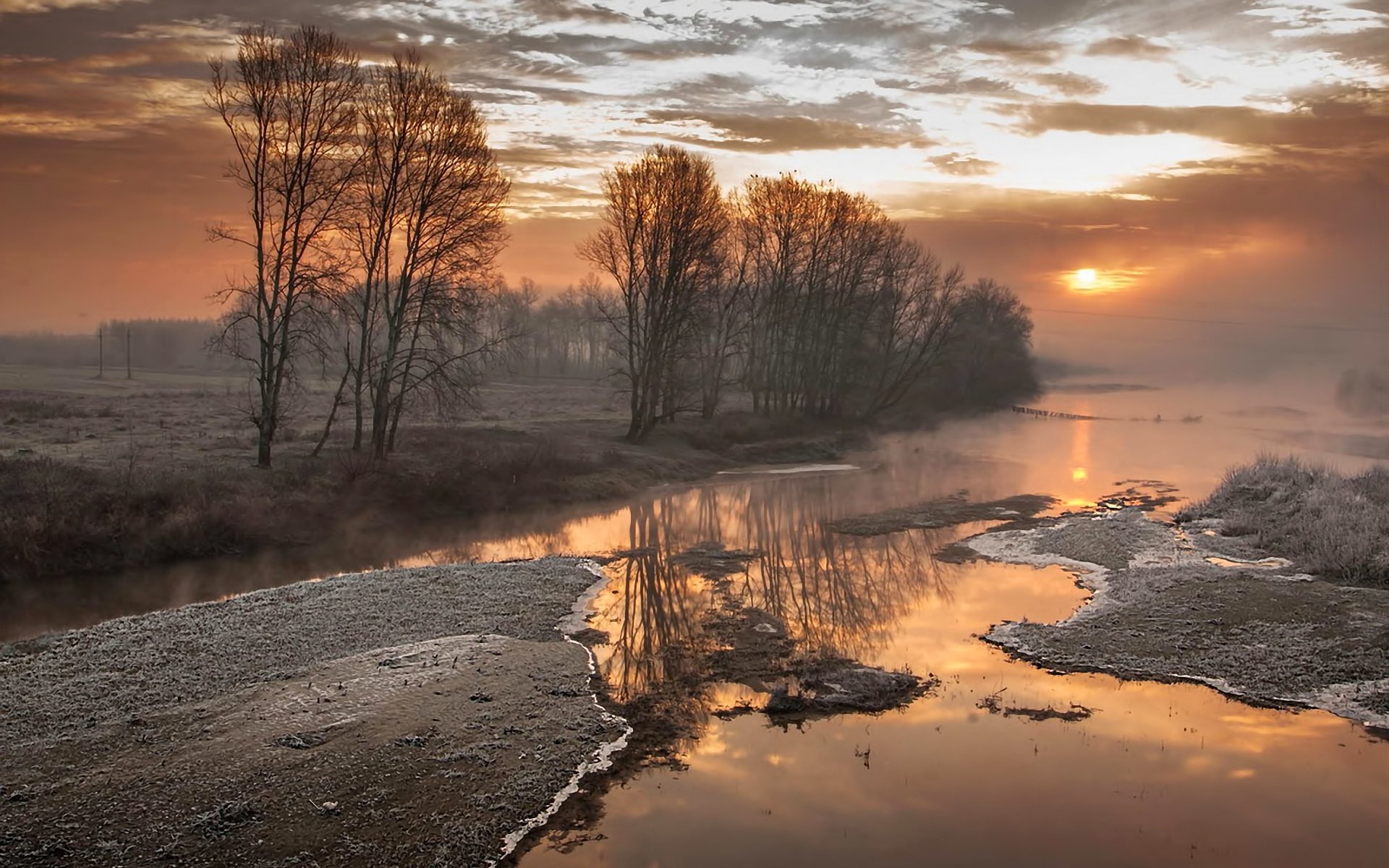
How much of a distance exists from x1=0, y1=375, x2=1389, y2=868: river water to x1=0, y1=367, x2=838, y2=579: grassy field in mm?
1844

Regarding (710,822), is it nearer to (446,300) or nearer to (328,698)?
(328,698)

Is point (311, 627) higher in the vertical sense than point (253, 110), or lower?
lower

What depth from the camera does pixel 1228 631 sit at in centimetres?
1541

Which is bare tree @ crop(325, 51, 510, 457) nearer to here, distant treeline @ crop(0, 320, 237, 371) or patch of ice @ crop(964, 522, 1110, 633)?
patch of ice @ crop(964, 522, 1110, 633)

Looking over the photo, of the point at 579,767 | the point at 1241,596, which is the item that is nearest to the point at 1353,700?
the point at 1241,596

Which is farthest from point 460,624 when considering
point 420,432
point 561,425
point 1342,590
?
point 561,425

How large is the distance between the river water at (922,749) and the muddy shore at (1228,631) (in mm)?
543

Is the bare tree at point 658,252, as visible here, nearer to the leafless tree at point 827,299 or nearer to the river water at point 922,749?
the leafless tree at point 827,299

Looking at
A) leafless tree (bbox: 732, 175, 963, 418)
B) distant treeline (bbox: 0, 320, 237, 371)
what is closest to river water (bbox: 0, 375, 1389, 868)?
leafless tree (bbox: 732, 175, 963, 418)

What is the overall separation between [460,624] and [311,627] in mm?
2394

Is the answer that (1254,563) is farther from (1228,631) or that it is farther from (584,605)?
(584,605)

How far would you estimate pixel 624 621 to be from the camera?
16.8 m

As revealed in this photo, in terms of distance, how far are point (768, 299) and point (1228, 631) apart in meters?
42.9

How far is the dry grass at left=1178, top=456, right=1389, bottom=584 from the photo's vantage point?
19.2m
